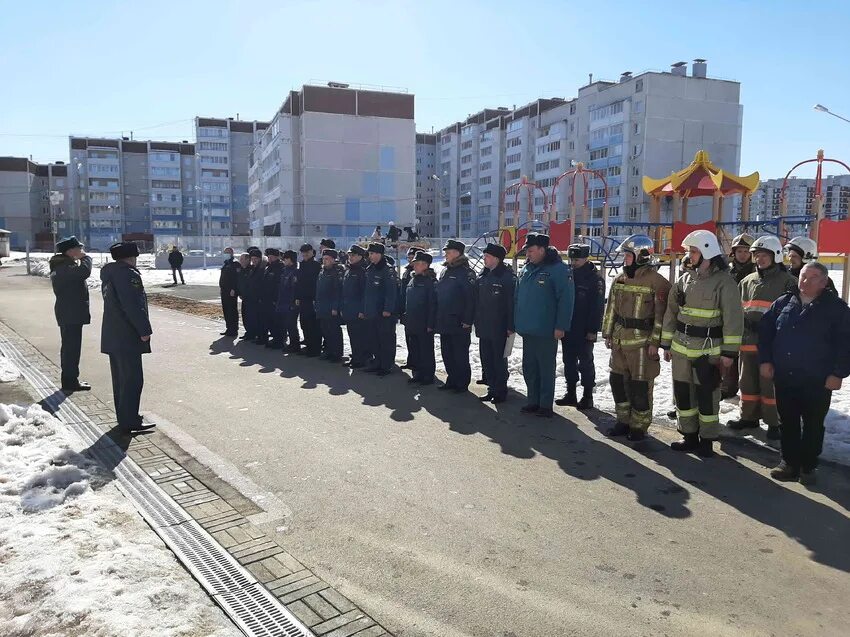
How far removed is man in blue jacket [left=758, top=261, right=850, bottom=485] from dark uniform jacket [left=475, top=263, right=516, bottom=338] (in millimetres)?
3230

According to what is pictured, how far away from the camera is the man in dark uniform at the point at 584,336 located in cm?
764

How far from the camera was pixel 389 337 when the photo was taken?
9.79 meters

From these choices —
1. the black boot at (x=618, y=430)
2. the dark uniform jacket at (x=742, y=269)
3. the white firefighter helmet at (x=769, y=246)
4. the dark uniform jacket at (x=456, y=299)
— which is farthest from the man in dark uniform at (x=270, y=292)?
the white firefighter helmet at (x=769, y=246)

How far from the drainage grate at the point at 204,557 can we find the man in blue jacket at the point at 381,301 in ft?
13.9

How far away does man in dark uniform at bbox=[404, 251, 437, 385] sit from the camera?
8977 millimetres

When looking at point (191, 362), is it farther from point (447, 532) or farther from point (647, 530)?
point (647, 530)

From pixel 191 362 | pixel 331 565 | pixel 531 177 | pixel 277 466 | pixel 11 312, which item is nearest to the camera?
pixel 331 565

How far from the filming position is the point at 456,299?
8.45 meters

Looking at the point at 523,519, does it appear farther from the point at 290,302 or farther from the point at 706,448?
the point at 290,302

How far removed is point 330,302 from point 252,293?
2781 mm

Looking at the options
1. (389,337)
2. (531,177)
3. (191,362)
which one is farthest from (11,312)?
(531,177)

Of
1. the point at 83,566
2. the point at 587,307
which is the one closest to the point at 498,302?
the point at 587,307

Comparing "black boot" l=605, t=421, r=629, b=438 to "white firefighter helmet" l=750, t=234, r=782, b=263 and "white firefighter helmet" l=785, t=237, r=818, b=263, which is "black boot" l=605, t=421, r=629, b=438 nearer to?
"white firefighter helmet" l=750, t=234, r=782, b=263

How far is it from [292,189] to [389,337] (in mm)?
70589
